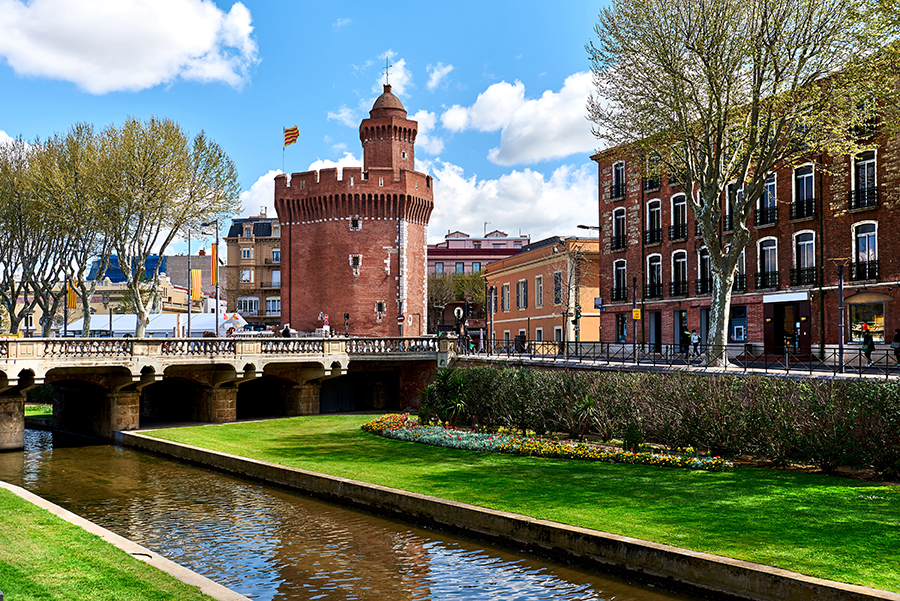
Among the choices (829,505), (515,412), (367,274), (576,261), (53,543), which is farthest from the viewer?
(367,274)

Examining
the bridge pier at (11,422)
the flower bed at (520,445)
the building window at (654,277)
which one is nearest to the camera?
the flower bed at (520,445)

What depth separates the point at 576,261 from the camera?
5150cm

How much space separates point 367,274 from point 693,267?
27112 millimetres

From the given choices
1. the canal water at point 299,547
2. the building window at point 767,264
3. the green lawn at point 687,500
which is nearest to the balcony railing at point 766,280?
the building window at point 767,264

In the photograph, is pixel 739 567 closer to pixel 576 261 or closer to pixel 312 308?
pixel 576 261

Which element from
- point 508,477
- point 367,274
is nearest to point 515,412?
point 508,477

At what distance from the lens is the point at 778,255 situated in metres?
36.9

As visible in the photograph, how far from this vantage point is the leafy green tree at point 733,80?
2439 centimetres

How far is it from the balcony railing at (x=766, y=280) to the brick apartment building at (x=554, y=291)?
45.8 ft

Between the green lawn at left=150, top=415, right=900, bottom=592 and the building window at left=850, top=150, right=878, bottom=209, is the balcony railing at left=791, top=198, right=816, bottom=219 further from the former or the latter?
the green lawn at left=150, top=415, right=900, bottom=592

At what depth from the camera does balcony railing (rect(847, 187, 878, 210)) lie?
3228 cm

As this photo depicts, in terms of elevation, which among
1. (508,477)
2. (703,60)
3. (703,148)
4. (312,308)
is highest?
(703,60)

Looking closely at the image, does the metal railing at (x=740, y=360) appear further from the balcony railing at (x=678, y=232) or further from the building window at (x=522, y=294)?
the building window at (x=522, y=294)

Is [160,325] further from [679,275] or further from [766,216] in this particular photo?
[766,216]
